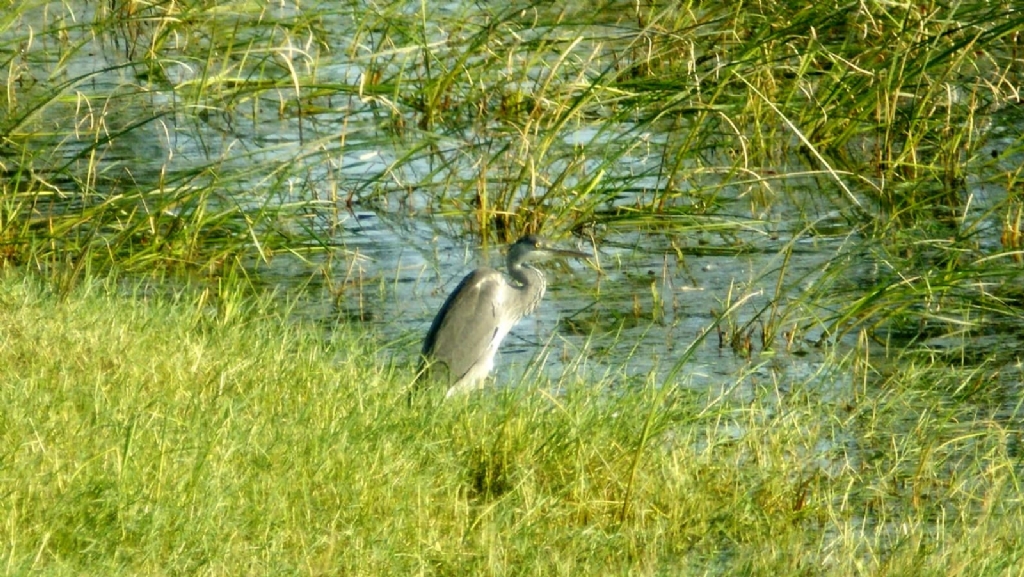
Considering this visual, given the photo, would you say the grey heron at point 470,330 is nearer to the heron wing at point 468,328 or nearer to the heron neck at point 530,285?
the heron wing at point 468,328

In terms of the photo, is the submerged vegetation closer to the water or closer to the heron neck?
the water

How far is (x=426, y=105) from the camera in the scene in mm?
9422

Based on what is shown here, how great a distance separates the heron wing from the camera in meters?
6.09

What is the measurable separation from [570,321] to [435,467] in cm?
249

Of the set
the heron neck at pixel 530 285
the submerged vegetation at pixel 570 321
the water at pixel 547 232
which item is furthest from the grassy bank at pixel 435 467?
the heron neck at pixel 530 285

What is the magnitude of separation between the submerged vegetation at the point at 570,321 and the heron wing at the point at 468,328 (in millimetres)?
243

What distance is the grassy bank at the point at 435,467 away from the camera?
4.02 meters

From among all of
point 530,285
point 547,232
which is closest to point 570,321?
point 530,285

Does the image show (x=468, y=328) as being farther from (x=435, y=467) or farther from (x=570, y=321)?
(x=435, y=467)

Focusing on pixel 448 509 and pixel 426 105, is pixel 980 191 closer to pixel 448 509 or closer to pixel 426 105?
pixel 426 105

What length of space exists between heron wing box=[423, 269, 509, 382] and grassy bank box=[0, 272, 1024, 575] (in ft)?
0.70

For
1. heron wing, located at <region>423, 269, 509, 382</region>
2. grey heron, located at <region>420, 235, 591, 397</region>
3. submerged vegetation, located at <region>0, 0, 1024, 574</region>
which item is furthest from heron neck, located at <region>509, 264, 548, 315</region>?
submerged vegetation, located at <region>0, 0, 1024, 574</region>

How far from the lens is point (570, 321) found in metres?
7.13

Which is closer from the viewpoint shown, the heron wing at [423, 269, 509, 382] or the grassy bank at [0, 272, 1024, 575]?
the grassy bank at [0, 272, 1024, 575]
